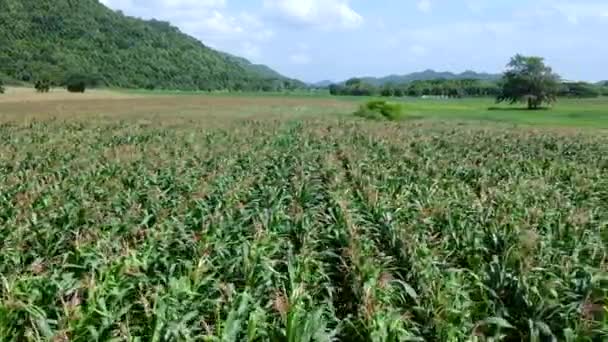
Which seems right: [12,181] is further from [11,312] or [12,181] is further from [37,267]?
[11,312]

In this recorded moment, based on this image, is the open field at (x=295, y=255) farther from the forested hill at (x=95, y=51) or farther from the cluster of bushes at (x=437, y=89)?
the cluster of bushes at (x=437, y=89)

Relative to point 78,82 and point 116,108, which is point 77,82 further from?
point 116,108

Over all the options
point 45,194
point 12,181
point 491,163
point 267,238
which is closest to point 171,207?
point 45,194

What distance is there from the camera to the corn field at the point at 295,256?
565 cm

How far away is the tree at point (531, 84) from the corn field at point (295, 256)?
8496 cm

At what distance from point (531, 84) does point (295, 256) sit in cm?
9769

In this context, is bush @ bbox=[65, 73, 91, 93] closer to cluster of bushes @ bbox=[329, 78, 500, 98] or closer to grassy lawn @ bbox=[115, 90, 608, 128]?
grassy lawn @ bbox=[115, 90, 608, 128]

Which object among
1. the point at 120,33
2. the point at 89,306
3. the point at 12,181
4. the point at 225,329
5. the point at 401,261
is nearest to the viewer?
the point at 225,329

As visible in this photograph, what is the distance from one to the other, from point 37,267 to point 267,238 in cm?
296

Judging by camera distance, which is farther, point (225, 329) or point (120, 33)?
point (120, 33)

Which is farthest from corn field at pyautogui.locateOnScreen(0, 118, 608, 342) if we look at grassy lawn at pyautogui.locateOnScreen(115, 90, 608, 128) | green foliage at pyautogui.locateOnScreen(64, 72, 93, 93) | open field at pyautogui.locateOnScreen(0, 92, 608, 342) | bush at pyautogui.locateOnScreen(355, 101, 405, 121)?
green foliage at pyautogui.locateOnScreen(64, 72, 93, 93)

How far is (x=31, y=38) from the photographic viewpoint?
449ft

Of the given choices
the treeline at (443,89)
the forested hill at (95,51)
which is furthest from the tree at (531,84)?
the forested hill at (95,51)

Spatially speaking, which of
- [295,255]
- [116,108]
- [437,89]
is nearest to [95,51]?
[437,89]
